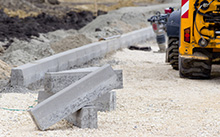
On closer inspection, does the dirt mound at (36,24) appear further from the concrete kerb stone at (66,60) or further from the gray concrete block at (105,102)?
the gray concrete block at (105,102)

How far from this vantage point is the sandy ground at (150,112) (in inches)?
207

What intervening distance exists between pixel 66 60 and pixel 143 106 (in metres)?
3.89

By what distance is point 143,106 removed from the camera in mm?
6711

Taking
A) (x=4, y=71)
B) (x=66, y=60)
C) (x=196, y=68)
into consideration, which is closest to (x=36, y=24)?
(x=66, y=60)

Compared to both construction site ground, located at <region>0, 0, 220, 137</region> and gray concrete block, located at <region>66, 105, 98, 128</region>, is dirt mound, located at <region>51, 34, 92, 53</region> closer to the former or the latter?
construction site ground, located at <region>0, 0, 220, 137</region>

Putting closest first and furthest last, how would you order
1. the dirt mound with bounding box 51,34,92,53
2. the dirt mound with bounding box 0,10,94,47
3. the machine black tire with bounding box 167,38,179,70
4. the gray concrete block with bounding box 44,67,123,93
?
the gray concrete block with bounding box 44,67,123,93
the machine black tire with bounding box 167,38,179,70
the dirt mound with bounding box 51,34,92,53
the dirt mound with bounding box 0,10,94,47

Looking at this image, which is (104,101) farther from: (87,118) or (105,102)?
(87,118)

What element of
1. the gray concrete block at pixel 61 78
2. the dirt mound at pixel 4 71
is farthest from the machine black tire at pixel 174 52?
the gray concrete block at pixel 61 78

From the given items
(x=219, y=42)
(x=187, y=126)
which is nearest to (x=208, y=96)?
(x=219, y=42)

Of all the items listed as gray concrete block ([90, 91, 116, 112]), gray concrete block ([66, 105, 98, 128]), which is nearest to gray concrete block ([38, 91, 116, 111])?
gray concrete block ([90, 91, 116, 112])

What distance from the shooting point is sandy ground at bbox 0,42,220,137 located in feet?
17.3

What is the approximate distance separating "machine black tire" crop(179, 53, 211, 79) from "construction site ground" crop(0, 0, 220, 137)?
17cm

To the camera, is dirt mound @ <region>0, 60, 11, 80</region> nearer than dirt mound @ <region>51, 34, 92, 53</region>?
Yes

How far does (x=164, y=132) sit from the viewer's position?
530 centimetres
